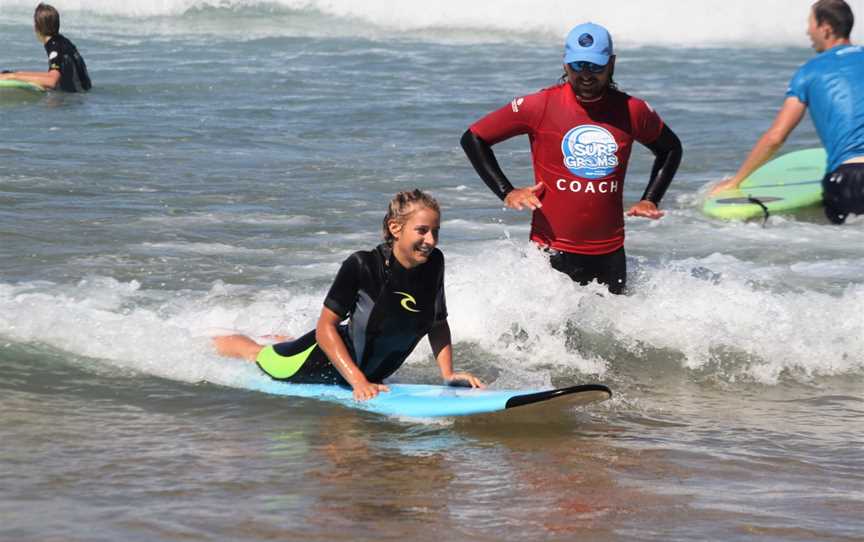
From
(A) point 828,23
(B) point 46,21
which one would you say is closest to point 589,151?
(A) point 828,23

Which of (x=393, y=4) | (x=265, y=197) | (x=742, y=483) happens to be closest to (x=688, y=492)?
(x=742, y=483)

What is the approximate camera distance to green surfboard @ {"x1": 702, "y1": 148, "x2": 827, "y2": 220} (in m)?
10.4

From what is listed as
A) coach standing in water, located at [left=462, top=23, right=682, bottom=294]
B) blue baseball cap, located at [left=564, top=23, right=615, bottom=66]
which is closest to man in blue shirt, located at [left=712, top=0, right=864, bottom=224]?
coach standing in water, located at [left=462, top=23, right=682, bottom=294]

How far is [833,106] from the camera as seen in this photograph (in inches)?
322

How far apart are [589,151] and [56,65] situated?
10314 millimetres

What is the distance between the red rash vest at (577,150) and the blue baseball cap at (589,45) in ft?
0.89

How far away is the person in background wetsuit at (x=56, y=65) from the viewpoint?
15.1 meters

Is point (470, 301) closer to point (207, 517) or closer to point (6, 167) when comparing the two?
point (207, 517)

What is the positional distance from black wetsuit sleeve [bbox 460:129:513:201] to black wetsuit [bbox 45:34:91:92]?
9.67 metres

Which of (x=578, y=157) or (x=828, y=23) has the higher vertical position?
(x=828, y=23)

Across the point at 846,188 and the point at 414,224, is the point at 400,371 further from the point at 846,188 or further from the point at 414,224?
the point at 846,188

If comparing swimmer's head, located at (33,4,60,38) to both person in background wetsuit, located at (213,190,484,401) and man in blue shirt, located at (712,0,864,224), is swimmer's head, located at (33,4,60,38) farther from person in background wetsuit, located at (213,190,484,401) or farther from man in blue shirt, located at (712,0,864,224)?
person in background wetsuit, located at (213,190,484,401)

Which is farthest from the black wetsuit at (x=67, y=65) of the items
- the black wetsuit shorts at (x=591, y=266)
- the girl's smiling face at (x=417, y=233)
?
the girl's smiling face at (x=417, y=233)

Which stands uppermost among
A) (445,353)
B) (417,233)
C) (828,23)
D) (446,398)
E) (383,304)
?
(828,23)
